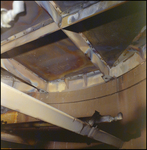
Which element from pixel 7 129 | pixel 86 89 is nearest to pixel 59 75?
pixel 86 89

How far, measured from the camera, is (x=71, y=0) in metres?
1.70

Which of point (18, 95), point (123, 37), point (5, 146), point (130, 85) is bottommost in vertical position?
point (5, 146)

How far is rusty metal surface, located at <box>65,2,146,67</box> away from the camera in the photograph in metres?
1.77

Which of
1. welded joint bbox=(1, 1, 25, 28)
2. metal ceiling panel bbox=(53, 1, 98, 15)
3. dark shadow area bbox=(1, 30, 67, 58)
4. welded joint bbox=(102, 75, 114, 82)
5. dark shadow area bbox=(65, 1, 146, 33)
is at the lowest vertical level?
welded joint bbox=(102, 75, 114, 82)

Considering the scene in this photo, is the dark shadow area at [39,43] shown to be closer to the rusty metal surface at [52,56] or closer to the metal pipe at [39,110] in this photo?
the rusty metal surface at [52,56]

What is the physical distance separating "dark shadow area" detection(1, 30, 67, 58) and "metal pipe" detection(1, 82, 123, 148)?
1151mm

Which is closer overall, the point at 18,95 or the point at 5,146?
the point at 18,95

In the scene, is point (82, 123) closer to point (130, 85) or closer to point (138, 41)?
point (130, 85)

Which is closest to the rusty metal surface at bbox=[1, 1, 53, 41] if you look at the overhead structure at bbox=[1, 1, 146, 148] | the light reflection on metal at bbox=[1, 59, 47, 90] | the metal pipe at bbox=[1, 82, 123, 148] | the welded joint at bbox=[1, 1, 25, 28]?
the overhead structure at bbox=[1, 1, 146, 148]

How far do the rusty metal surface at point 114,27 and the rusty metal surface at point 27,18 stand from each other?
0.35 meters

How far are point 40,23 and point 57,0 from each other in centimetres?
38

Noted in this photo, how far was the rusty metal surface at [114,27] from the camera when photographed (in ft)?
5.81

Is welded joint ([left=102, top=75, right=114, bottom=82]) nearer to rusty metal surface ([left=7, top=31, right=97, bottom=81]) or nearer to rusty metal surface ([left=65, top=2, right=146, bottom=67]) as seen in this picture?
rusty metal surface ([left=7, top=31, right=97, bottom=81])

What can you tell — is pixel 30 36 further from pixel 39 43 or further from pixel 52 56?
pixel 52 56
